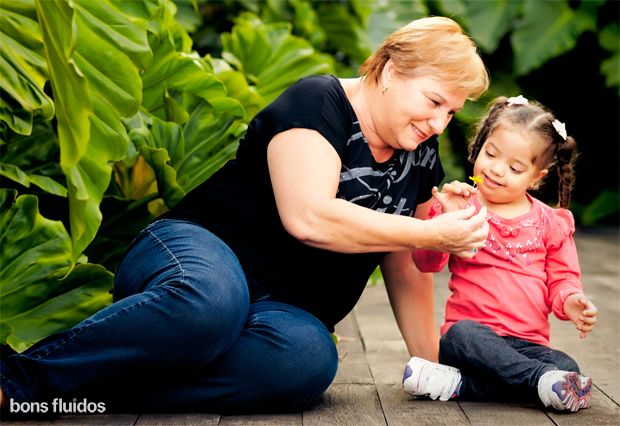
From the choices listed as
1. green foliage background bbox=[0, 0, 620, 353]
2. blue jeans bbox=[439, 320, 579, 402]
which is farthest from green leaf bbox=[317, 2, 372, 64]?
blue jeans bbox=[439, 320, 579, 402]

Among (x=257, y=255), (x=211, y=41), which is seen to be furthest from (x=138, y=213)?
(x=211, y=41)

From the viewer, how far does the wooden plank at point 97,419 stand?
4.24ft

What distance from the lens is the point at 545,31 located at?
4.92 m

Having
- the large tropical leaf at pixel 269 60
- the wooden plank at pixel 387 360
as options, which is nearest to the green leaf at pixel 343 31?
the large tropical leaf at pixel 269 60

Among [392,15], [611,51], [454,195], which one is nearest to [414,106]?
[454,195]

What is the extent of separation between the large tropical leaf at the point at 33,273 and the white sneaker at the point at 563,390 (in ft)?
3.67

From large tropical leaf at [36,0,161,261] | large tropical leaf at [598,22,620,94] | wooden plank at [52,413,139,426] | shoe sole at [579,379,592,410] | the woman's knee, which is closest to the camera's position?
large tropical leaf at [36,0,161,261]

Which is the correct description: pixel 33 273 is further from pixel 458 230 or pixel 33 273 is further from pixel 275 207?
pixel 458 230

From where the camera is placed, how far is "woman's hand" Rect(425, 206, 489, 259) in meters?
1.36

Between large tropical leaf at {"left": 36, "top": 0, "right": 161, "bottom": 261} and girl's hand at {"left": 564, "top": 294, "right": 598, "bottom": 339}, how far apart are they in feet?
3.64

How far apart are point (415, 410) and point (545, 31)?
4.25 m

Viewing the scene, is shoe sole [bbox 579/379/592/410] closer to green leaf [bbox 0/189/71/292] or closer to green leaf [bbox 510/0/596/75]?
green leaf [bbox 0/189/71/292]

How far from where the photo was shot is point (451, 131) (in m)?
5.55

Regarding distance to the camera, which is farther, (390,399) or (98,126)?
(390,399)
